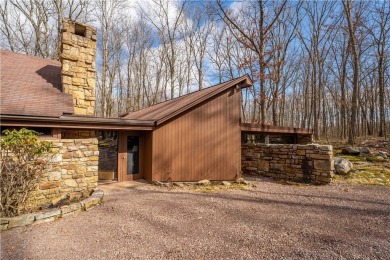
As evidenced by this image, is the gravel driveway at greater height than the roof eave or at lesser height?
lesser

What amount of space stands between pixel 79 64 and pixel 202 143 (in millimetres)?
5690

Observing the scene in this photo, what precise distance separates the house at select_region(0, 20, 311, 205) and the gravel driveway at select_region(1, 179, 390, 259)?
1.58m

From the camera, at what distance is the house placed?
5.83 meters

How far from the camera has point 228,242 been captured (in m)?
3.51

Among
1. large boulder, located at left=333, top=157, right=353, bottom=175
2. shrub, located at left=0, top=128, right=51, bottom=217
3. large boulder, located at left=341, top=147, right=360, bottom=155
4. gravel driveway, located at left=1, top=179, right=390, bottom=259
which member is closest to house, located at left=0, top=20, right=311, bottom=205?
shrub, located at left=0, top=128, right=51, bottom=217

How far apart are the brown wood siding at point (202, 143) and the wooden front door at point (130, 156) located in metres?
1.00

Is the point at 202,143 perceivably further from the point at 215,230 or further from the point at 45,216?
the point at 45,216

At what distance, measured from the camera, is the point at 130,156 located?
7988 millimetres

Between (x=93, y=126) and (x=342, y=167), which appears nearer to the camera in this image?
(x=93, y=126)

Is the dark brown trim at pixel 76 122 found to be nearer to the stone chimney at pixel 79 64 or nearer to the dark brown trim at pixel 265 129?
the stone chimney at pixel 79 64

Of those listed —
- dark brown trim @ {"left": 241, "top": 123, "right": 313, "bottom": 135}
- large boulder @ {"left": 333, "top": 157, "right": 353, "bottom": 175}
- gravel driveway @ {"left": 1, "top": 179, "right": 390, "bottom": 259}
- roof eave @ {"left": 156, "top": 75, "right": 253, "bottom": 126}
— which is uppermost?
roof eave @ {"left": 156, "top": 75, "right": 253, "bottom": 126}

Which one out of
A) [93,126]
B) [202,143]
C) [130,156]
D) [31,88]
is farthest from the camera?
[202,143]

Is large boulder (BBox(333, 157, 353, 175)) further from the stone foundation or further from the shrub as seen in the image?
the shrub

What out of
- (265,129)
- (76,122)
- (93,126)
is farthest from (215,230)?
(265,129)
